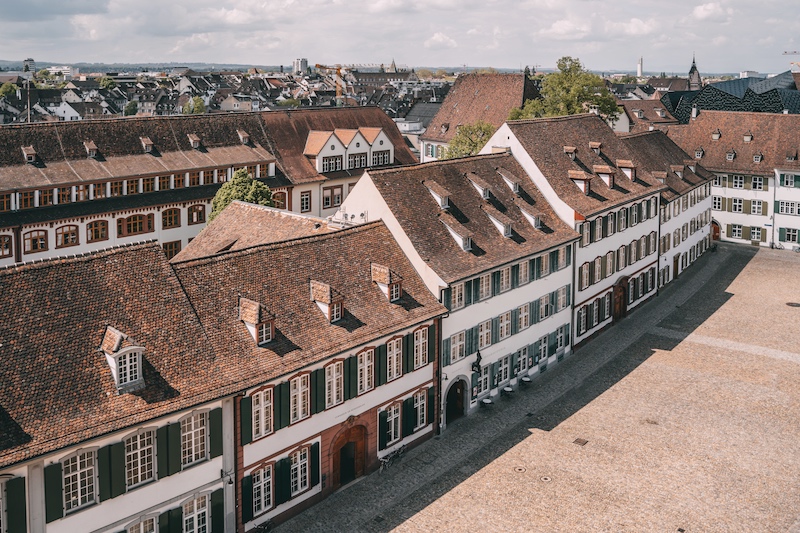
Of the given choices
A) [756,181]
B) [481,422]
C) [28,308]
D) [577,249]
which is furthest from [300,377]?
[756,181]

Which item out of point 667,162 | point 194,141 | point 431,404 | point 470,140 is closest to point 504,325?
point 431,404

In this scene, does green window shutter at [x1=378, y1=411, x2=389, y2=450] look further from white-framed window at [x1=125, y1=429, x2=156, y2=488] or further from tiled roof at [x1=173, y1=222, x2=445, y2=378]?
white-framed window at [x1=125, y1=429, x2=156, y2=488]

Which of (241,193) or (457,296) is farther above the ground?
(241,193)

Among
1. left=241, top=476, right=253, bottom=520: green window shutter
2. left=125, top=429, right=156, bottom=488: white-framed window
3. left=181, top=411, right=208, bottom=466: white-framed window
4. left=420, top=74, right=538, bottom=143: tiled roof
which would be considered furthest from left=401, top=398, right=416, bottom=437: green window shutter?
left=420, top=74, right=538, bottom=143: tiled roof

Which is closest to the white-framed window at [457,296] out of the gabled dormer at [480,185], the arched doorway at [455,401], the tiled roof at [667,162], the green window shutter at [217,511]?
the arched doorway at [455,401]

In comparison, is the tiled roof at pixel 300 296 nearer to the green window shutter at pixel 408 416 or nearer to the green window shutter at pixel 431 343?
the green window shutter at pixel 431 343

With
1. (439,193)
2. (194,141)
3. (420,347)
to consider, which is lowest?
(420,347)

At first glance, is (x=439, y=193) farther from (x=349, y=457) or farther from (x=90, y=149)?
(x=90, y=149)
